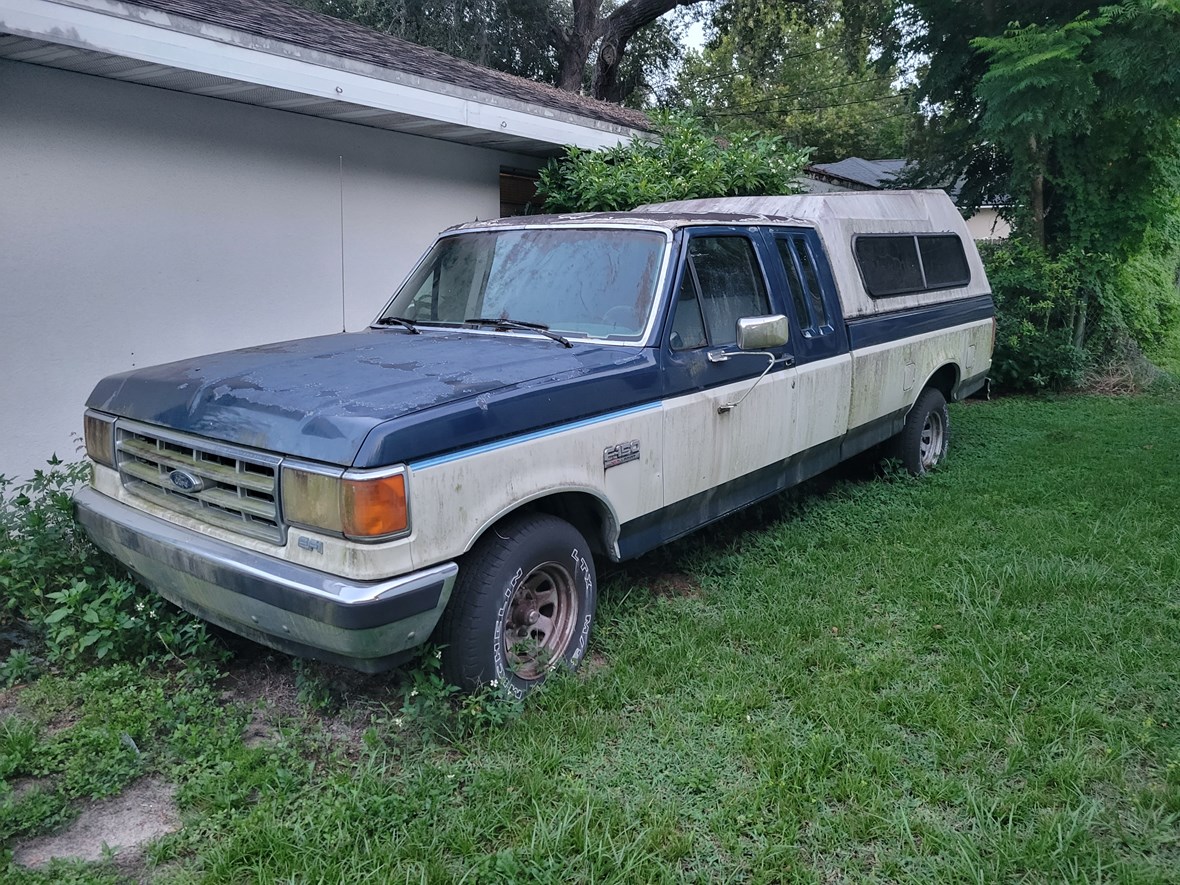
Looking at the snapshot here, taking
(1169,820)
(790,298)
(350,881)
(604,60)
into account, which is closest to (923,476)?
(790,298)

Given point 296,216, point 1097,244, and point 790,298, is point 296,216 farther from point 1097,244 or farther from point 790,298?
point 1097,244

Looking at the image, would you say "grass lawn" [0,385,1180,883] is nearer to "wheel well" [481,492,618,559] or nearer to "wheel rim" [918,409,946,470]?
"wheel well" [481,492,618,559]

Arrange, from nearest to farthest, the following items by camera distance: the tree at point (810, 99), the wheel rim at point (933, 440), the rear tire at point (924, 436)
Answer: the rear tire at point (924, 436) < the wheel rim at point (933, 440) < the tree at point (810, 99)

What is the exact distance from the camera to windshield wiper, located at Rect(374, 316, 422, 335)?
4591mm

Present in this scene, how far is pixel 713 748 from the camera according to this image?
329 cm

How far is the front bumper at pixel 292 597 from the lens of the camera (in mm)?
2914

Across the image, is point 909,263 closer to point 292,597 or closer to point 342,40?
point 342,40

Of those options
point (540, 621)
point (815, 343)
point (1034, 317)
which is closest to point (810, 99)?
point (1034, 317)

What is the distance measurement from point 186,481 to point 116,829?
4.04ft

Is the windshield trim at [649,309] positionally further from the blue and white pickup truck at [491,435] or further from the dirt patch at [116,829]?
the dirt patch at [116,829]

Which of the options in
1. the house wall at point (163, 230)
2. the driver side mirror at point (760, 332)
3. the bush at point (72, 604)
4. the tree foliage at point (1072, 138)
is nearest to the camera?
the bush at point (72, 604)

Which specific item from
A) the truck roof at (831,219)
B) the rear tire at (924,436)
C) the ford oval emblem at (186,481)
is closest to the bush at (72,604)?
the ford oval emblem at (186,481)

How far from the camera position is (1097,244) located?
1115 cm

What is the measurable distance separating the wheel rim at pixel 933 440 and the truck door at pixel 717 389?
264 cm
